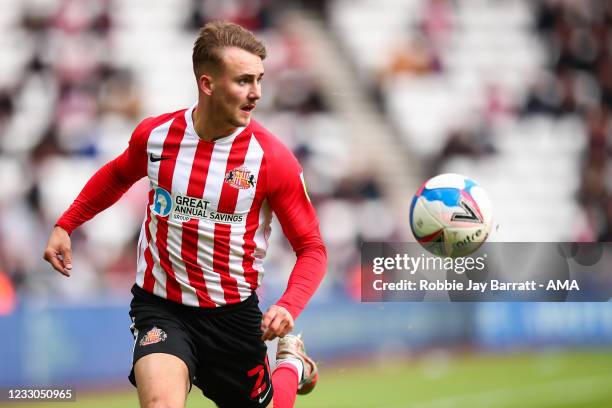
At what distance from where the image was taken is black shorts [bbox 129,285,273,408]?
12.7ft

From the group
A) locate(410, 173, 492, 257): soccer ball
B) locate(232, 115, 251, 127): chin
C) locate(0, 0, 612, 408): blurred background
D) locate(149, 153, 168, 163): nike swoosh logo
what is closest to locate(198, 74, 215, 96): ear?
locate(232, 115, 251, 127): chin

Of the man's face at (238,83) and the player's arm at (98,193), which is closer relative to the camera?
the man's face at (238,83)

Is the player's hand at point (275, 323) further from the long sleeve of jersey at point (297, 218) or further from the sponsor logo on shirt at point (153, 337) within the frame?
the sponsor logo on shirt at point (153, 337)

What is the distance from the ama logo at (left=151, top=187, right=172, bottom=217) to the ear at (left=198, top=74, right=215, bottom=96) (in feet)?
1.36

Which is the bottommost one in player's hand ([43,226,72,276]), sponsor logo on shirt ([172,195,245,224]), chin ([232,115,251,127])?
player's hand ([43,226,72,276])

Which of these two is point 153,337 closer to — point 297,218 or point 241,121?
point 297,218

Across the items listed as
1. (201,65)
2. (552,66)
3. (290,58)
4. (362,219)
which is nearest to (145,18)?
(290,58)

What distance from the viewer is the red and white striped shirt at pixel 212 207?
12.8ft

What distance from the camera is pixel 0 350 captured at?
7035mm

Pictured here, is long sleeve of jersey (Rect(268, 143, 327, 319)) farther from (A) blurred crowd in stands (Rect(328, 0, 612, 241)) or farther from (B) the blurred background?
(A) blurred crowd in stands (Rect(328, 0, 612, 241))

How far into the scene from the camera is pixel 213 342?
3996 millimetres

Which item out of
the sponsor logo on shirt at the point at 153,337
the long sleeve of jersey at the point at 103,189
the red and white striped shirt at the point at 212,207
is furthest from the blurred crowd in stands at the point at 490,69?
the sponsor logo on shirt at the point at 153,337

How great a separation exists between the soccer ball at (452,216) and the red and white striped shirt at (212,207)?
1.55 meters

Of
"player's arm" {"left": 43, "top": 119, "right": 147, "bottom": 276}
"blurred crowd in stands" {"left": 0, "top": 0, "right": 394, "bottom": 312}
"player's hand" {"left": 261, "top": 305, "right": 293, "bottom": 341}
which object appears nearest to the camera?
"player's hand" {"left": 261, "top": 305, "right": 293, "bottom": 341}
